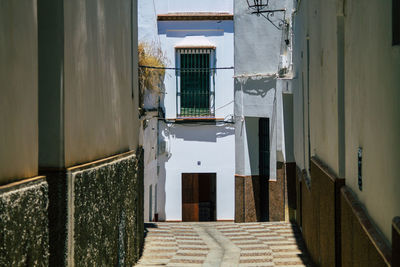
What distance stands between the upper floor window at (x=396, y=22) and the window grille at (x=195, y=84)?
16790mm

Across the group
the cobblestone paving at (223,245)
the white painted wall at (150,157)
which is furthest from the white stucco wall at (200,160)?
the cobblestone paving at (223,245)

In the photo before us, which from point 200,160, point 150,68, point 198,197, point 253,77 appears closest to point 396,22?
point 150,68

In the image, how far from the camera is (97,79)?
20.8 feet

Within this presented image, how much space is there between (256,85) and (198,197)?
15.4ft

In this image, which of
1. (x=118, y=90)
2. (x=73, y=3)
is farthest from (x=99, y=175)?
(x=118, y=90)

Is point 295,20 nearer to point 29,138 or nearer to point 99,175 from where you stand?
point 99,175

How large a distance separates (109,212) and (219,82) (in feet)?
46.1

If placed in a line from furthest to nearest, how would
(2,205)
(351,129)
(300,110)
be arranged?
(300,110)
(351,129)
(2,205)

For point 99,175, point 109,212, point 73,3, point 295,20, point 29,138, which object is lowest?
point 109,212

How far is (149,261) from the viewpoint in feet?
32.3

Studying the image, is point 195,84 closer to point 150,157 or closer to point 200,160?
point 200,160

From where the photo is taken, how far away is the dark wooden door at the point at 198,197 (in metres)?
20.4

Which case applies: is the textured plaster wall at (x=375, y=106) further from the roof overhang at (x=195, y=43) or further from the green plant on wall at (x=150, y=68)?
the roof overhang at (x=195, y=43)

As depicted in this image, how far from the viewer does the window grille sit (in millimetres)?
20266
